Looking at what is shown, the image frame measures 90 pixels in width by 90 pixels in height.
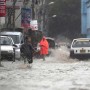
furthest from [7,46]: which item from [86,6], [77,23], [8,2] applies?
[77,23]

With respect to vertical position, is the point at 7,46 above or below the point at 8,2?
below

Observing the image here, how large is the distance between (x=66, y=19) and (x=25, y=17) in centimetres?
4637

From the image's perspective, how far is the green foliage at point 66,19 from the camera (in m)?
97.2

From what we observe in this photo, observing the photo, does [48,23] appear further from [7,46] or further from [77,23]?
[7,46]

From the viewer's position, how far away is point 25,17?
174ft

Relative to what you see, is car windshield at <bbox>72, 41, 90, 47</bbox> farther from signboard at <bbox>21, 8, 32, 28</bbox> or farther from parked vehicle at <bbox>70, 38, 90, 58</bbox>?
signboard at <bbox>21, 8, 32, 28</bbox>

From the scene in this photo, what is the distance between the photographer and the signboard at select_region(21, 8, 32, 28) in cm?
5164

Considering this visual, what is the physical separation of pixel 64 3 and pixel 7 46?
239 feet

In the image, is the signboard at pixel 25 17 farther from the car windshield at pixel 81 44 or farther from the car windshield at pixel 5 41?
the car windshield at pixel 5 41

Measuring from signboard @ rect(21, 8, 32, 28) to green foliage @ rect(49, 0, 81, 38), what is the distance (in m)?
42.6

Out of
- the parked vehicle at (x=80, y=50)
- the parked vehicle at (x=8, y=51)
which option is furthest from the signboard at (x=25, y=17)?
the parked vehicle at (x=8, y=51)

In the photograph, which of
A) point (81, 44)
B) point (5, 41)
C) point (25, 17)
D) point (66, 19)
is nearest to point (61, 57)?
point (81, 44)

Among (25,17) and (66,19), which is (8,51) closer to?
(25,17)

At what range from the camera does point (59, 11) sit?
101m
